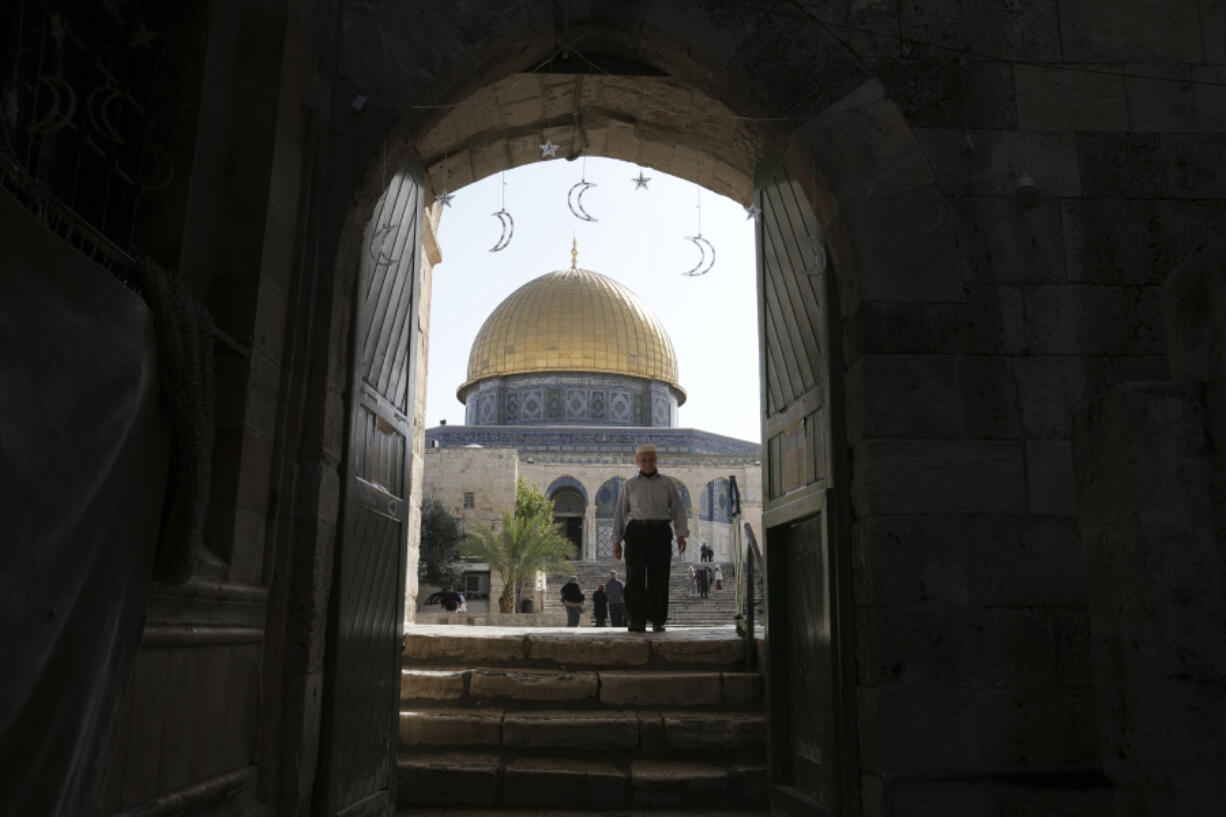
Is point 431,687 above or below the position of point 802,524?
below

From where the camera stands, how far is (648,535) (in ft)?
24.3

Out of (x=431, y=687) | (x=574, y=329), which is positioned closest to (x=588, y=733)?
(x=431, y=687)

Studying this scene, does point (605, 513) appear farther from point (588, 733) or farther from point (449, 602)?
point (588, 733)

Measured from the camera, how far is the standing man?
739 cm

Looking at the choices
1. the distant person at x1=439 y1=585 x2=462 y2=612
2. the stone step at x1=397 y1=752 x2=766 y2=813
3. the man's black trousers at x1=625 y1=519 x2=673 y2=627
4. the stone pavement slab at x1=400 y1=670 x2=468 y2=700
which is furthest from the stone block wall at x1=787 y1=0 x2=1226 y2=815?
the distant person at x1=439 y1=585 x2=462 y2=612

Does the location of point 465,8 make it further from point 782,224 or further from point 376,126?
point 782,224

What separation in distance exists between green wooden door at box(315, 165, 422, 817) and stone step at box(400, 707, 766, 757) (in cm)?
73

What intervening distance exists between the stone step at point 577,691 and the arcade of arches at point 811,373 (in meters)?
0.92

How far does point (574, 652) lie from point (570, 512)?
96.4 feet

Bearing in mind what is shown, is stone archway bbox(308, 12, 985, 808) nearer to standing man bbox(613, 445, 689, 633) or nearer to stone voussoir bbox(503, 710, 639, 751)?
stone voussoir bbox(503, 710, 639, 751)

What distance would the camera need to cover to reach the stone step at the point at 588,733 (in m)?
5.29

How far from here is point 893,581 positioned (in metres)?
3.81

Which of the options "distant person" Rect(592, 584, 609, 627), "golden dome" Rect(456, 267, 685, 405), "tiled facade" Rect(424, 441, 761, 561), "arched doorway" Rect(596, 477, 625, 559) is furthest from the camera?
"golden dome" Rect(456, 267, 685, 405)

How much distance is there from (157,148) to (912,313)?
295 cm
